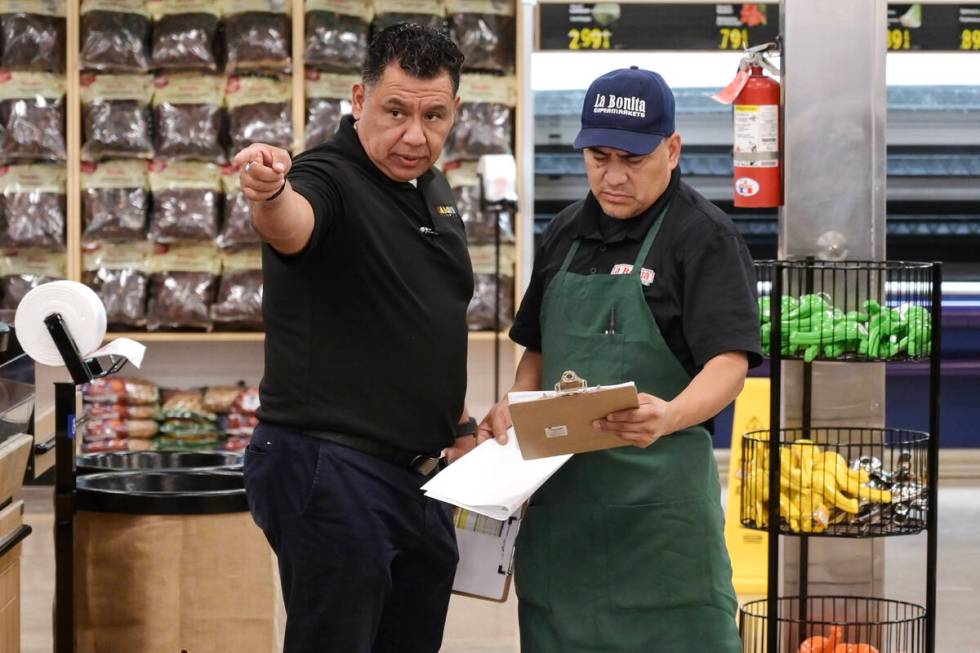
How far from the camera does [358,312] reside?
97.0 inches

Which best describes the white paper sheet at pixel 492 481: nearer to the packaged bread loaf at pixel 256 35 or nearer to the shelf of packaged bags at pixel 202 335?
the shelf of packaged bags at pixel 202 335

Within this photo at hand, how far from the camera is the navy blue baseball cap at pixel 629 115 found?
2.52m

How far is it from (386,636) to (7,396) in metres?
1.25

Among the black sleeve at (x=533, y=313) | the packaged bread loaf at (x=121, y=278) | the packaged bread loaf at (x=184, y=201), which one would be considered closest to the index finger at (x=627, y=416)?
the black sleeve at (x=533, y=313)

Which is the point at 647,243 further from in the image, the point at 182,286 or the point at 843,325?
the point at 182,286

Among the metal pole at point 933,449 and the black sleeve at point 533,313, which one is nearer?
the black sleeve at point 533,313

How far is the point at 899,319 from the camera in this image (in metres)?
3.32

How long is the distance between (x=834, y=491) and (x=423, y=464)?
116 cm

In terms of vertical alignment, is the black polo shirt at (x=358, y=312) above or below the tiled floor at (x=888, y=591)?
above

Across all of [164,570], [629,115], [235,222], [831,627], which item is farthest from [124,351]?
[235,222]

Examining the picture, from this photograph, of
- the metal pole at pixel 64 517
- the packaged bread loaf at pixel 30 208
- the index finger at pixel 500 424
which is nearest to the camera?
the index finger at pixel 500 424

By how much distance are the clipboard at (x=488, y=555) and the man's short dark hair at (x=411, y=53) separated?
907mm

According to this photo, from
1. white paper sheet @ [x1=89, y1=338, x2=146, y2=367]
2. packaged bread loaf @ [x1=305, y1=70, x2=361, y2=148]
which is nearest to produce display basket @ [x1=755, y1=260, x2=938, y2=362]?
white paper sheet @ [x1=89, y1=338, x2=146, y2=367]

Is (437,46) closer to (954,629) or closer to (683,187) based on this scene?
(683,187)
